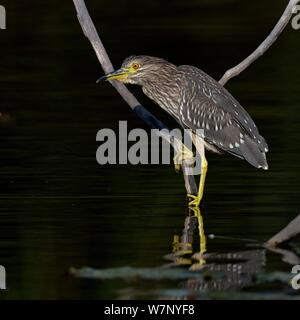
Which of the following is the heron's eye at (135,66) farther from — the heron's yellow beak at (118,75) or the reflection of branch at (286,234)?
the reflection of branch at (286,234)

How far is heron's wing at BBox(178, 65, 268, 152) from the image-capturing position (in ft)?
41.3

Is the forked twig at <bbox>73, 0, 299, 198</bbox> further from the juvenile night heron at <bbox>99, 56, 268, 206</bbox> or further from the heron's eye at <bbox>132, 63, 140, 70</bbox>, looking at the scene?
the heron's eye at <bbox>132, 63, 140, 70</bbox>

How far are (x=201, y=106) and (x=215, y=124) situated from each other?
0.23m

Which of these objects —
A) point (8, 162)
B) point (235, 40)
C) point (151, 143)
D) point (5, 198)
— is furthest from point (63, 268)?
point (235, 40)

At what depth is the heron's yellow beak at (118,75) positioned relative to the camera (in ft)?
40.9

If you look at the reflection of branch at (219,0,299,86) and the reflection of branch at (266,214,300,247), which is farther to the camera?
the reflection of branch at (219,0,299,86)

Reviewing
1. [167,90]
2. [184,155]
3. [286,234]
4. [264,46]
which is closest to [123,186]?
[184,155]

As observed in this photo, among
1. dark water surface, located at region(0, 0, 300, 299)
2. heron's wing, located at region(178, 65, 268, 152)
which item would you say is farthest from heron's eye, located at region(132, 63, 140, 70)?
dark water surface, located at region(0, 0, 300, 299)

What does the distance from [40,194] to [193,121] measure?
5.56 ft

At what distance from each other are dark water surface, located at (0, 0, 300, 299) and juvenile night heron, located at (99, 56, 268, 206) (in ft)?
1.45

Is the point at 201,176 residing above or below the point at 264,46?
below

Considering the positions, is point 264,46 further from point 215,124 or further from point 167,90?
point 167,90

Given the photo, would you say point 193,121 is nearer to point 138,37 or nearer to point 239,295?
point 239,295

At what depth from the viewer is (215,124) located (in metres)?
12.8
